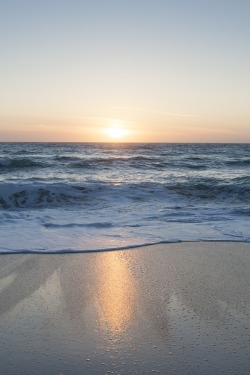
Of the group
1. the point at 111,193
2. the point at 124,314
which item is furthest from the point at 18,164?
the point at 124,314

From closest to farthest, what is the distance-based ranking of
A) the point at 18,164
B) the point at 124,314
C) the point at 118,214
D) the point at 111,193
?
the point at 124,314 < the point at 118,214 < the point at 111,193 < the point at 18,164

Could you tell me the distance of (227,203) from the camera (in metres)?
10.5

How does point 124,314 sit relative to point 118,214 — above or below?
above

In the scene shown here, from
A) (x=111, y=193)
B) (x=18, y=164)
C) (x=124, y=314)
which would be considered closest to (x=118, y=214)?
(x=111, y=193)

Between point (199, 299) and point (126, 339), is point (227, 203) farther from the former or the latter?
point (126, 339)

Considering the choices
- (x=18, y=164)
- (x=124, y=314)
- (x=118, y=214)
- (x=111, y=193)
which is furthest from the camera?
(x=18, y=164)

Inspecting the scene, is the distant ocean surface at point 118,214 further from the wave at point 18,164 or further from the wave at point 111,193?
the wave at point 18,164

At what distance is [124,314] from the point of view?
2842 mm

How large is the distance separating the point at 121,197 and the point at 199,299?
8.09 metres

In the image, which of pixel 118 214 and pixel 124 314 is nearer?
pixel 124 314

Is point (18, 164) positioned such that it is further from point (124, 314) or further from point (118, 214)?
point (124, 314)

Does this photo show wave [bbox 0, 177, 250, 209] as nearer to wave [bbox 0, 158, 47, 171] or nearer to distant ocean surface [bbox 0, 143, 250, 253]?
distant ocean surface [bbox 0, 143, 250, 253]

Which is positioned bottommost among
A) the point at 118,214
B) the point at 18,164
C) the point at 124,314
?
the point at 118,214

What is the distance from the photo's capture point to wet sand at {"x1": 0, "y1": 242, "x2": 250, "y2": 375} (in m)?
2.15
